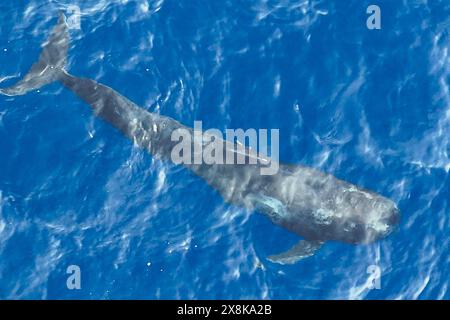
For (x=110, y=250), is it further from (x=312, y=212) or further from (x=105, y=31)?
(x=105, y=31)

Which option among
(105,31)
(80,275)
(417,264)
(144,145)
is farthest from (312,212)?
(105,31)

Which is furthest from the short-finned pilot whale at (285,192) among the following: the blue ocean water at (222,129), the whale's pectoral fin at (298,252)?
the blue ocean water at (222,129)
